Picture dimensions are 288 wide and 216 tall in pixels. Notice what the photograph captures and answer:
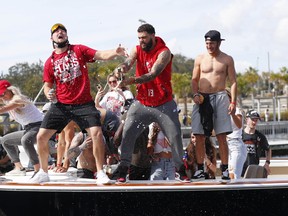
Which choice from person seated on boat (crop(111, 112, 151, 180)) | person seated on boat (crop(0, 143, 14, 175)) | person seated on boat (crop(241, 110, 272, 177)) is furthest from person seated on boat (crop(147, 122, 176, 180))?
person seated on boat (crop(0, 143, 14, 175))

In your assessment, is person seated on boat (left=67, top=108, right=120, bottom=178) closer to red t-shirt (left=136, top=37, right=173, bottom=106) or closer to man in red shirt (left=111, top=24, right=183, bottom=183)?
man in red shirt (left=111, top=24, right=183, bottom=183)

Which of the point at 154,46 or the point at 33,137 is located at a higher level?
the point at 154,46

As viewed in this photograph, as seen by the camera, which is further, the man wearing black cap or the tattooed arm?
the man wearing black cap

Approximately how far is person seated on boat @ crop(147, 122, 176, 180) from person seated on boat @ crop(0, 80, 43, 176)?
1.52 m

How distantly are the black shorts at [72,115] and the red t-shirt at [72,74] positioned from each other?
65 millimetres

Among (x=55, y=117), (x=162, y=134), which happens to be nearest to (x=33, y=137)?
(x=55, y=117)

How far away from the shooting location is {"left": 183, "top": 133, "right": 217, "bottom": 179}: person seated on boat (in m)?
8.24

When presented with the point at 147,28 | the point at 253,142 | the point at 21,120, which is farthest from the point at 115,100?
the point at 253,142

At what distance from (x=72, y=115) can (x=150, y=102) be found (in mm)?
885
